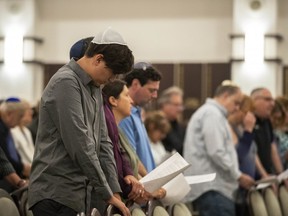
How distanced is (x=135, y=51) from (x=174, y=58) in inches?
24.4

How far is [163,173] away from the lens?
11.4 feet

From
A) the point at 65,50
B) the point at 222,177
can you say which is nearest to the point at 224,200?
the point at 222,177

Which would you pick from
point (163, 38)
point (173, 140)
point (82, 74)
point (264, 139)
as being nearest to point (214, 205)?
point (264, 139)

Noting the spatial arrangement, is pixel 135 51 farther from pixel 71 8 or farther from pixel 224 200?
pixel 224 200

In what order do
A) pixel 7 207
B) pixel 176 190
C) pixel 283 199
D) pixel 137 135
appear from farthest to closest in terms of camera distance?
pixel 283 199
pixel 137 135
pixel 176 190
pixel 7 207

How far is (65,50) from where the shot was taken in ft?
40.4

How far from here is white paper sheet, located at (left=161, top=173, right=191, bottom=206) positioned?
12.6 ft

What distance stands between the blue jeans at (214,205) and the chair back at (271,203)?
258 mm

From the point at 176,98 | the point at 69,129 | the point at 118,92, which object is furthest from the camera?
the point at 176,98

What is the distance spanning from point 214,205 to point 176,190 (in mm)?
1239

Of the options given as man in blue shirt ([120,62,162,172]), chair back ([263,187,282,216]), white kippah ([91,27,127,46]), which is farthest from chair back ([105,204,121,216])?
chair back ([263,187,282,216])

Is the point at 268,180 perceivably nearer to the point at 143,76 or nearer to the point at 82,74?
the point at 143,76

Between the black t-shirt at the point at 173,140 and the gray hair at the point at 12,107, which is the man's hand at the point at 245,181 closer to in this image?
the gray hair at the point at 12,107

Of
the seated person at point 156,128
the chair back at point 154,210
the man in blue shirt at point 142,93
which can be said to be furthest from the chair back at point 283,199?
the seated person at point 156,128
